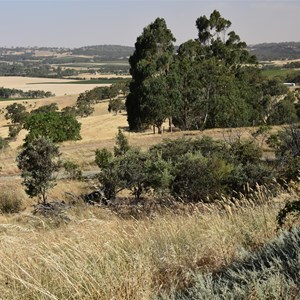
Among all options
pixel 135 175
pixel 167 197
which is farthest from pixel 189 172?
pixel 167 197

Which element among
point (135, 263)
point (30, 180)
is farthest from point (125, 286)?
point (30, 180)

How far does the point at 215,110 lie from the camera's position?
4562 cm

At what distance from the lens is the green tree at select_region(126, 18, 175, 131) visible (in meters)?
41.9

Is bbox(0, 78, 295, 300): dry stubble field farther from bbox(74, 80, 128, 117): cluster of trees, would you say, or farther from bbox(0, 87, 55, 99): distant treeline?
bbox(0, 87, 55, 99): distant treeline

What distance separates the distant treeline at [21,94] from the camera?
164613 millimetres

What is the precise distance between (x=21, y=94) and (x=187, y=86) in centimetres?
13784

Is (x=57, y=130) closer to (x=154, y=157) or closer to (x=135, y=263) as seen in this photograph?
(x=154, y=157)

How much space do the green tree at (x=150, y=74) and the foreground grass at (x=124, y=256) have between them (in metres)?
37.0

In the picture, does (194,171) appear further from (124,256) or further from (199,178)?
(124,256)

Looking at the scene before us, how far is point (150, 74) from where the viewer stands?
42.8 m

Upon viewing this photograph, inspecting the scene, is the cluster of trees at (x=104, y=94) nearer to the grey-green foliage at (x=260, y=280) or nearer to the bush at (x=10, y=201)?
the bush at (x=10, y=201)

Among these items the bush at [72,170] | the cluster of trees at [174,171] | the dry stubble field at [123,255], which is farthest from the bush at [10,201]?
the dry stubble field at [123,255]

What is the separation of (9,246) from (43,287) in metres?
1.09

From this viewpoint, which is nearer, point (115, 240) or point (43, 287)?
point (43, 287)
